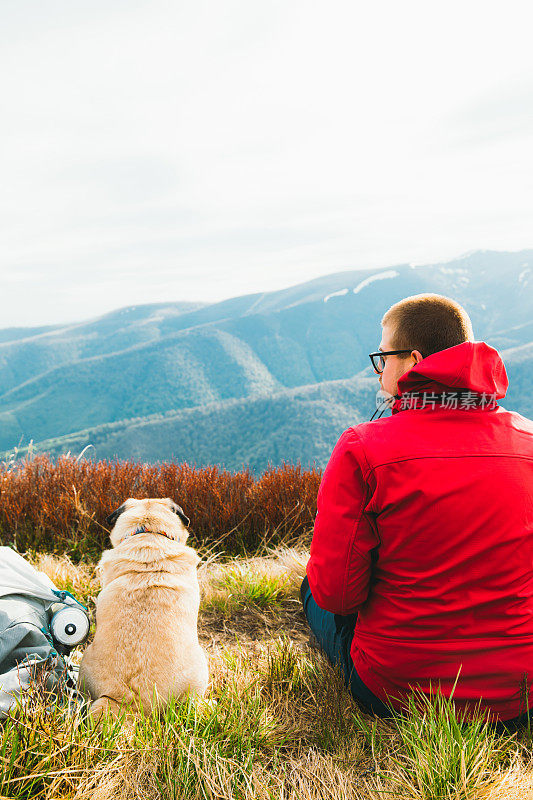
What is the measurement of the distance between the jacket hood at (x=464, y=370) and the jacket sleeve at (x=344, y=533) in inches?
13.2

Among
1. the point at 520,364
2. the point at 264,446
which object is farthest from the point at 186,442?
the point at 520,364

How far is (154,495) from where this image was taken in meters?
5.04

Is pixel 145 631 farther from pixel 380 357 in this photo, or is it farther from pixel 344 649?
Answer: pixel 380 357

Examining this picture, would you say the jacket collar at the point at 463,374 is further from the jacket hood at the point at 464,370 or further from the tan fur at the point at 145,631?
the tan fur at the point at 145,631

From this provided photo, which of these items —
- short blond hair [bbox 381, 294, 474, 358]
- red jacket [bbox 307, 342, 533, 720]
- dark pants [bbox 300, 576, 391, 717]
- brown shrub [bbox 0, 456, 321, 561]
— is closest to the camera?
red jacket [bbox 307, 342, 533, 720]

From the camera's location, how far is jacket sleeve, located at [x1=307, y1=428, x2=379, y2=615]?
5.15ft

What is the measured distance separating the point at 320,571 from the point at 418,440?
0.64 meters

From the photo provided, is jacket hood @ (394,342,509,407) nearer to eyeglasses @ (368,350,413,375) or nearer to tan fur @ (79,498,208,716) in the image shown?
eyeglasses @ (368,350,413,375)

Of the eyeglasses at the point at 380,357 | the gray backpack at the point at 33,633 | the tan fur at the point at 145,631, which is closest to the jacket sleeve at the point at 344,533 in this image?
the eyeglasses at the point at 380,357

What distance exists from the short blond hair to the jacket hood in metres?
0.19

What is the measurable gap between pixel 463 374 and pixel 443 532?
1.78 feet

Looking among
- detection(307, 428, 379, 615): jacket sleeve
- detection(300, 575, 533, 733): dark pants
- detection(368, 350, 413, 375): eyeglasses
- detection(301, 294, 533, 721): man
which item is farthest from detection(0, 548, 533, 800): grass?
detection(368, 350, 413, 375): eyeglasses

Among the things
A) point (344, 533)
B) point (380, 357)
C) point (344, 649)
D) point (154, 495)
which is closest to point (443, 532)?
point (344, 533)

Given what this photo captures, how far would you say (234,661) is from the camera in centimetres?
239
